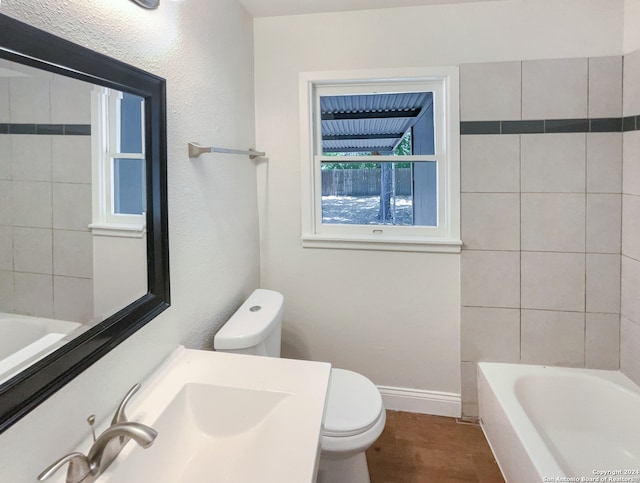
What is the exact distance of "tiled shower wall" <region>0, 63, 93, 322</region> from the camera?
0.70m

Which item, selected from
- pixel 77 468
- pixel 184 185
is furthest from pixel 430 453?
pixel 184 185

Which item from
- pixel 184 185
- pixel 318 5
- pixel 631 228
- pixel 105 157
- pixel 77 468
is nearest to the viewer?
pixel 77 468

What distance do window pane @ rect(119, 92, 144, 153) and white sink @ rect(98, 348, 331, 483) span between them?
696mm

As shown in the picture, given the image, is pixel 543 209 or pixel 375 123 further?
pixel 375 123

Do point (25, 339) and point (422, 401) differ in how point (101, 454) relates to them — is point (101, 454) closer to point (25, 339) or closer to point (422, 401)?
point (25, 339)

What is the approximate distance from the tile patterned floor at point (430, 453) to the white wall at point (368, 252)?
197mm

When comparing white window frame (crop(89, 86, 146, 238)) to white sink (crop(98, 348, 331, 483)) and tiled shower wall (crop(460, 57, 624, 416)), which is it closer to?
white sink (crop(98, 348, 331, 483))

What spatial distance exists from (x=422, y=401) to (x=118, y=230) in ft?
6.06

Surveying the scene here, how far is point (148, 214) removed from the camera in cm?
110

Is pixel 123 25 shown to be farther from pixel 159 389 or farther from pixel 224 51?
pixel 159 389

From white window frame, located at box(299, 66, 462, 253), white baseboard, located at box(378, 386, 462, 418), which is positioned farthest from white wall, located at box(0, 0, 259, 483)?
Answer: white baseboard, located at box(378, 386, 462, 418)

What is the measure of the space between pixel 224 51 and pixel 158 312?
1.22 metres

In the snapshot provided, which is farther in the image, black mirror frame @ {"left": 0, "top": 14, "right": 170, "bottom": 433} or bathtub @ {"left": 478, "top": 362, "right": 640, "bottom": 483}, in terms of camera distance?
bathtub @ {"left": 478, "top": 362, "right": 640, "bottom": 483}

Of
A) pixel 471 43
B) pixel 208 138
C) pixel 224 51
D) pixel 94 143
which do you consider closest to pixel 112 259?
pixel 94 143
